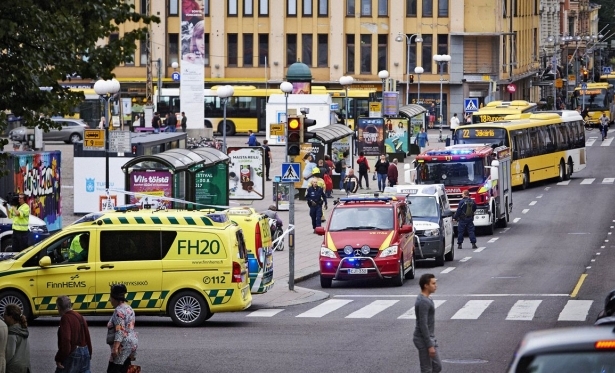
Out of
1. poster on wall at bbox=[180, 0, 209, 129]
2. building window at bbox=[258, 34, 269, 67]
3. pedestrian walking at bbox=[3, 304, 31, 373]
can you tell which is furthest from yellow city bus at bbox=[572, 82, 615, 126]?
pedestrian walking at bbox=[3, 304, 31, 373]

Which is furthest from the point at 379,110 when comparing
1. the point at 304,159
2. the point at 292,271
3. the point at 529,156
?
the point at 292,271

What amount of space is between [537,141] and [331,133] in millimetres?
9762

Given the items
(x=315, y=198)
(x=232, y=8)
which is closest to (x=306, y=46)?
(x=232, y=8)

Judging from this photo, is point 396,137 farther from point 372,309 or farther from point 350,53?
point 372,309

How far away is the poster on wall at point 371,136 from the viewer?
61.0 meters

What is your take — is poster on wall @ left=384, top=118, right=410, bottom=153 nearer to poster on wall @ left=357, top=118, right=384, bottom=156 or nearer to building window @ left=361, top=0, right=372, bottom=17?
poster on wall @ left=357, top=118, right=384, bottom=156

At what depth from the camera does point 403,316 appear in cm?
2392

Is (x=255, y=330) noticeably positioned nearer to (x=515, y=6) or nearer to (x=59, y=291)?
(x=59, y=291)

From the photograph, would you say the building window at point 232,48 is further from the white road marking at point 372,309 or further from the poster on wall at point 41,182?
the white road marking at point 372,309

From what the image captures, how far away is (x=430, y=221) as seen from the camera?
33469mm

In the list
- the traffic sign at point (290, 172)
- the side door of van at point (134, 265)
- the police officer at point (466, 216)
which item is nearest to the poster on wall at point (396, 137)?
the police officer at point (466, 216)

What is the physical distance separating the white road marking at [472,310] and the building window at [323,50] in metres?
74.3

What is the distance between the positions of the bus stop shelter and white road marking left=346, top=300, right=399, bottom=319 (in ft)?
22.5

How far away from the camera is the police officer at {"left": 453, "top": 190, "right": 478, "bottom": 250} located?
36969 millimetres
